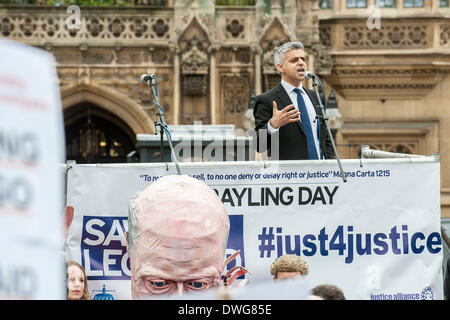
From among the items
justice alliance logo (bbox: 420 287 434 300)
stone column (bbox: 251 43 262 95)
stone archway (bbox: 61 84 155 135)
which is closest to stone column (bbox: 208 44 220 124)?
stone column (bbox: 251 43 262 95)

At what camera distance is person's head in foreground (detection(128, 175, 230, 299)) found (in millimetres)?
2760

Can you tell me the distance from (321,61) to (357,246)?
35.0ft

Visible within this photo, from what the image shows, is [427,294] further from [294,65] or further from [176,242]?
[176,242]

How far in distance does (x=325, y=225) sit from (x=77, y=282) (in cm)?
123

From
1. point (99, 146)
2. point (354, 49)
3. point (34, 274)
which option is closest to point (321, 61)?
point (354, 49)

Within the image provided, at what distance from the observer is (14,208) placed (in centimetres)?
156

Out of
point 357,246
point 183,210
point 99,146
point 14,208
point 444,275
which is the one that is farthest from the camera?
point 99,146

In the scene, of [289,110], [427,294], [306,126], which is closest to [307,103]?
[306,126]

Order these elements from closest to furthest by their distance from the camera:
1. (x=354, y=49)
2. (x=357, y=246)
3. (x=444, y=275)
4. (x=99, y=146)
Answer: (x=357, y=246) < (x=444, y=275) < (x=354, y=49) < (x=99, y=146)

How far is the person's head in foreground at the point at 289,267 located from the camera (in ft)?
12.3

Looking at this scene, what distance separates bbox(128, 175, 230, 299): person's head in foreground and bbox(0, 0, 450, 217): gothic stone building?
10484 millimetres

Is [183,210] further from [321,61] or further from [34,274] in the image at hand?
[321,61]

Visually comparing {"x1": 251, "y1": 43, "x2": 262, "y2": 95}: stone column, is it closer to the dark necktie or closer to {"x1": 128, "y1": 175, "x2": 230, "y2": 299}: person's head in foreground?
the dark necktie
